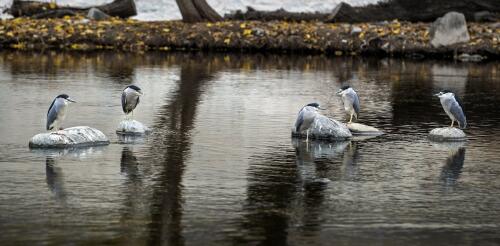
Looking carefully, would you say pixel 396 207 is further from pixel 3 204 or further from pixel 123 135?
pixel 123 135

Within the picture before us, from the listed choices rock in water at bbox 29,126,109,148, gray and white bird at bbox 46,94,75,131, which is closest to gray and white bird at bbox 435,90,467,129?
rock in water at bbox 29,126,109,148

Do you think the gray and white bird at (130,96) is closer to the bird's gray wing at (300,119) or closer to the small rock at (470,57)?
the bird's gray wing at (300,119)

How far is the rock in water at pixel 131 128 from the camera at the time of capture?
16438 millimetres

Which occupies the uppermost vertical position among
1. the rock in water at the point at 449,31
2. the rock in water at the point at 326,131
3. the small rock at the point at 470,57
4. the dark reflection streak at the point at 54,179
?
the rock in water at the point at 449,31

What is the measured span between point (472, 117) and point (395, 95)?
3550 millimetres

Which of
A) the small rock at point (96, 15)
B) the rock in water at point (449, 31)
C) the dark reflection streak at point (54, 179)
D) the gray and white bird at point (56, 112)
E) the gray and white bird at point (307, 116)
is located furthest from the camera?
the small rock at point (96, 15)

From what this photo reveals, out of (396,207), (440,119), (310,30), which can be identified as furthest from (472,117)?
(310,30)

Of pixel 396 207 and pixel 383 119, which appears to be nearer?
pixel 396 207

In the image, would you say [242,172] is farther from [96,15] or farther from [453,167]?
[96,15]

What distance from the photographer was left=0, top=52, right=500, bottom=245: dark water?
10.5 meters

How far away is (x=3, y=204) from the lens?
37.0 feet

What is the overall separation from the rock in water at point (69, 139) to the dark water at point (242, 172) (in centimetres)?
27

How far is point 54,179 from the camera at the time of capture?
12695 mm

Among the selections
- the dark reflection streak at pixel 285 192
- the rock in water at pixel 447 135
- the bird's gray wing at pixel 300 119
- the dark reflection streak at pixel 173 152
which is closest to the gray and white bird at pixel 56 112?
the dark reflection streak at pixel 173 152
